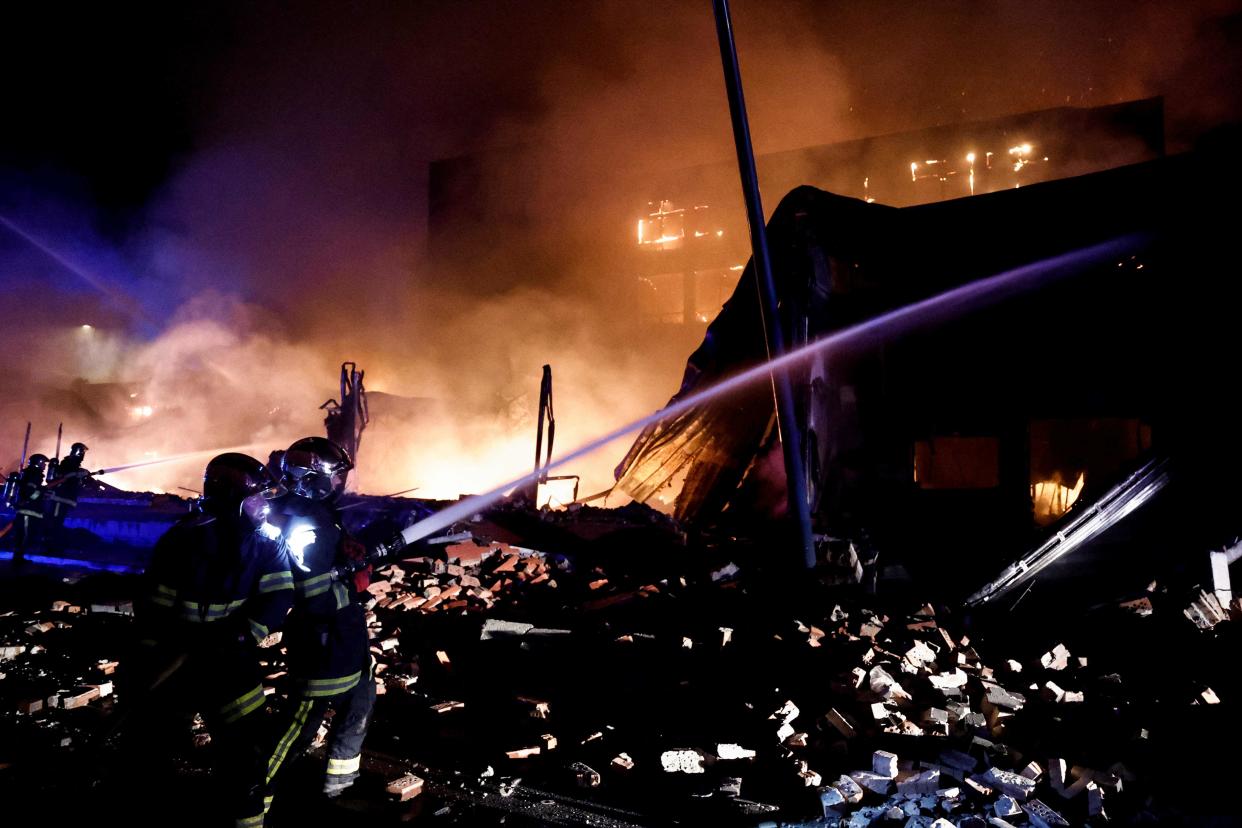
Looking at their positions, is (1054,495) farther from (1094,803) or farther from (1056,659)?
(1094,803)

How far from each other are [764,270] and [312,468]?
354 cm

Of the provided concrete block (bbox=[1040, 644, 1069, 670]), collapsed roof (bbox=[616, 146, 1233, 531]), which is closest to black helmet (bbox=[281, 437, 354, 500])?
collapsed roof (bbox=[616, 146, 1233, 531])

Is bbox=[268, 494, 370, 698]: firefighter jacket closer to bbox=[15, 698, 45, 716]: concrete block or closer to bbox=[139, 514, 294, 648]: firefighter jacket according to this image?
bbox=[139, 514, 294, 648]: firefighter jacket

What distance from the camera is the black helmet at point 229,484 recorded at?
2799 millimetres

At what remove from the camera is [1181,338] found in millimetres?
6766

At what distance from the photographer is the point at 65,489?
1084cm

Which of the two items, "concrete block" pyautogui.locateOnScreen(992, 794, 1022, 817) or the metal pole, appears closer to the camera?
"concrete block" pyautogui.locateOnScreen(992, 794, 1022, 817)

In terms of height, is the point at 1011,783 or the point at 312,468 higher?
the point at 312,468

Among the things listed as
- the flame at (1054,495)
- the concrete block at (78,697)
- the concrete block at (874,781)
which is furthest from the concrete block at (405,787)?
the flame at (1054,495)

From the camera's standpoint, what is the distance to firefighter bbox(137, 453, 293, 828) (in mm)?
2740

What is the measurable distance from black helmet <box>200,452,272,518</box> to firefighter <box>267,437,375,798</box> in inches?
13.4

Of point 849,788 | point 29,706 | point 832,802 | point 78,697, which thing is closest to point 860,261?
point 849,788

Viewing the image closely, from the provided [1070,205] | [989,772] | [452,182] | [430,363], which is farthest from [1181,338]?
[452,182]

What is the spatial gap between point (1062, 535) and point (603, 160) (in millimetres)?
22601
